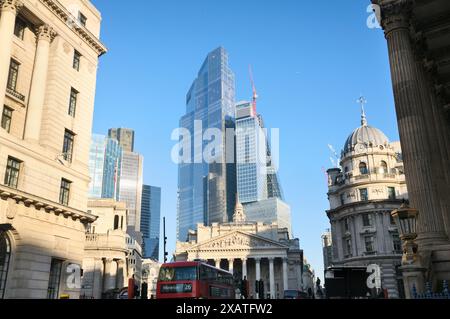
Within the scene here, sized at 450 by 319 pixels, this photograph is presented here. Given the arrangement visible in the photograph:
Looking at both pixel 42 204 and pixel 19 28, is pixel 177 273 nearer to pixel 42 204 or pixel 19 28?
pixel 42 204

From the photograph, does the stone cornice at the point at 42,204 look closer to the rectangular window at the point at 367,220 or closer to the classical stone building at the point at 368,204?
the classical stone building at the point at 368,204

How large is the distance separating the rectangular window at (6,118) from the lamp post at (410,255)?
22.4 meters

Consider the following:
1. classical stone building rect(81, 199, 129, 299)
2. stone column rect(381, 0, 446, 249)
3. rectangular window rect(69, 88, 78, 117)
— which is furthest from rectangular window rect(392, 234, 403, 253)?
rectangular window rect(69, 88, 78, 117)

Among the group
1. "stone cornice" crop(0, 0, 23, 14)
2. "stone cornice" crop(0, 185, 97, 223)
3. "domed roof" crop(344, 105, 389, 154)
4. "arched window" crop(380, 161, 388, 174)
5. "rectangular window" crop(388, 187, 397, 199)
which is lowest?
"stone cornice" crop(0, 185, 97, 223)

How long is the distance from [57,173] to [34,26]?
1030cm

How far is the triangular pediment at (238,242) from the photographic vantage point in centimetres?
11075

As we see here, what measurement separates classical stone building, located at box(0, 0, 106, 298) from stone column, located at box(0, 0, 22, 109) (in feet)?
0.18

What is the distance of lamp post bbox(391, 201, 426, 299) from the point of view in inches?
545

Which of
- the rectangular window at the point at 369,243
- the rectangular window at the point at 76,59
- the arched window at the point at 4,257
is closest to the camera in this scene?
the arched window at the point at 4,257

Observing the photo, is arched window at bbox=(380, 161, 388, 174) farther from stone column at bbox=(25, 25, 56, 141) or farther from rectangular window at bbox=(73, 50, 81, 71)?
stone column at bbox=(25, 25, 56, 141)

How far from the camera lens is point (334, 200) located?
248 ft

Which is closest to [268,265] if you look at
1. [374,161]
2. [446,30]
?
[374,161]

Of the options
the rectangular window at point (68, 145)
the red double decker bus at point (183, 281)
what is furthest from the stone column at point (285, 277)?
the rectangular window at point (68, 145)
